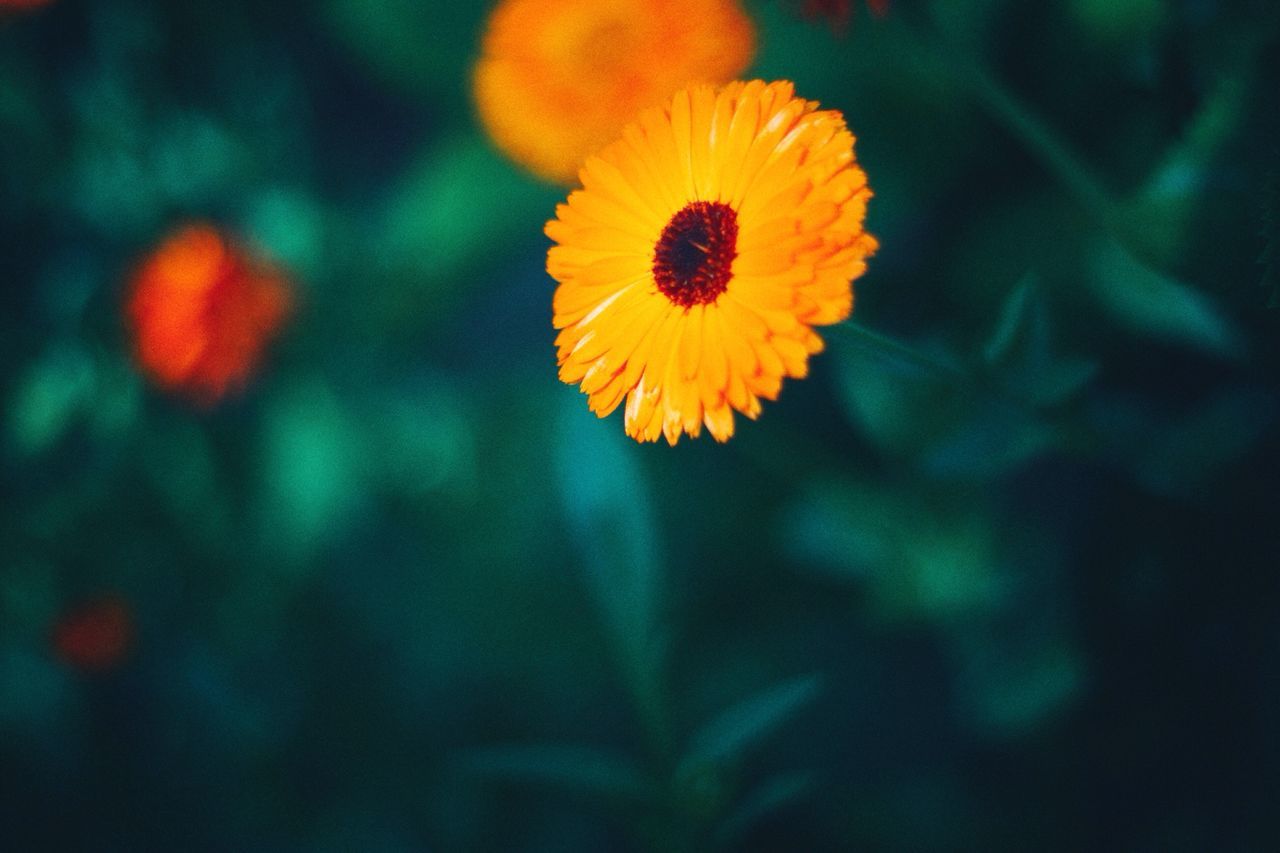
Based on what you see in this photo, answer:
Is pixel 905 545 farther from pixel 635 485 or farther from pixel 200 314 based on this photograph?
pixel 200 314

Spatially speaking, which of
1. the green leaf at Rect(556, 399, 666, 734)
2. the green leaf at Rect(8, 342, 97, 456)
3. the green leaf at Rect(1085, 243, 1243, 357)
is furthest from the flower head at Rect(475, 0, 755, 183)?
the green leaf at Rect(8, 342, 97, 456)

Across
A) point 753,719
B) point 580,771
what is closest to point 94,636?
point 580,771

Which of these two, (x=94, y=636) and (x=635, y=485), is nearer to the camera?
(x=635, y=485)

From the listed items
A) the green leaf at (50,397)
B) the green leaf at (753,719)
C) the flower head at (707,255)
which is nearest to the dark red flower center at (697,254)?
the flower head at (707,255)

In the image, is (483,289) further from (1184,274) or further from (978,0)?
(1184,274)

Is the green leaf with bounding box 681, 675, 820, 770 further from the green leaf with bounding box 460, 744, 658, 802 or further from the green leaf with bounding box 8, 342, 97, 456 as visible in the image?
the green leaf with bounding box 8, 342, 97, 456

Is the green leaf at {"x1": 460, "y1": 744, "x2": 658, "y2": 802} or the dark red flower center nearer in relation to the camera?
the dark red flower center
